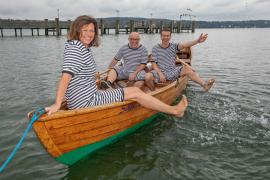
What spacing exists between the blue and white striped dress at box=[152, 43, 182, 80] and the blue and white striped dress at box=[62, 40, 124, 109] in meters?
3.40

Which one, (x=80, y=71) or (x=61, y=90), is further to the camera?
(x=80, y=71)

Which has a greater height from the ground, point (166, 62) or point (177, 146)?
point (166, 62)

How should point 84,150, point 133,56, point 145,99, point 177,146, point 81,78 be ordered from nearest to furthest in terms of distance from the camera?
point 81,78 < point 84,150 < point 145,99 < point 177,146 < point 133,56

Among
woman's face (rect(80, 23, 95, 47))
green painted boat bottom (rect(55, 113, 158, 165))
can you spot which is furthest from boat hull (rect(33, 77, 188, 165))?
woman's face (rect(80, 23, 95, 47))

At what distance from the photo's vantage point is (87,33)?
4531 millimetres

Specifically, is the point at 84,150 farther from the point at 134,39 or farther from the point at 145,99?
the point at 134,39

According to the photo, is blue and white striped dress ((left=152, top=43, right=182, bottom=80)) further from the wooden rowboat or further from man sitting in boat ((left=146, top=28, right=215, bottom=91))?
the wooden rowboat

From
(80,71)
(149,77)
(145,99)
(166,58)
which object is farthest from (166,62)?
(80,71)

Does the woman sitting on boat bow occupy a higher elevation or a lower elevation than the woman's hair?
lower

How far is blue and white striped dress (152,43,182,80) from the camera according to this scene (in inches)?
321

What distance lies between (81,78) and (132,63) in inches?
143

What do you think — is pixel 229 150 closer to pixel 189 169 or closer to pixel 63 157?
pixel 189 169

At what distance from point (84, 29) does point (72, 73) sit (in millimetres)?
788

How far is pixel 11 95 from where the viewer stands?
1005 cm
